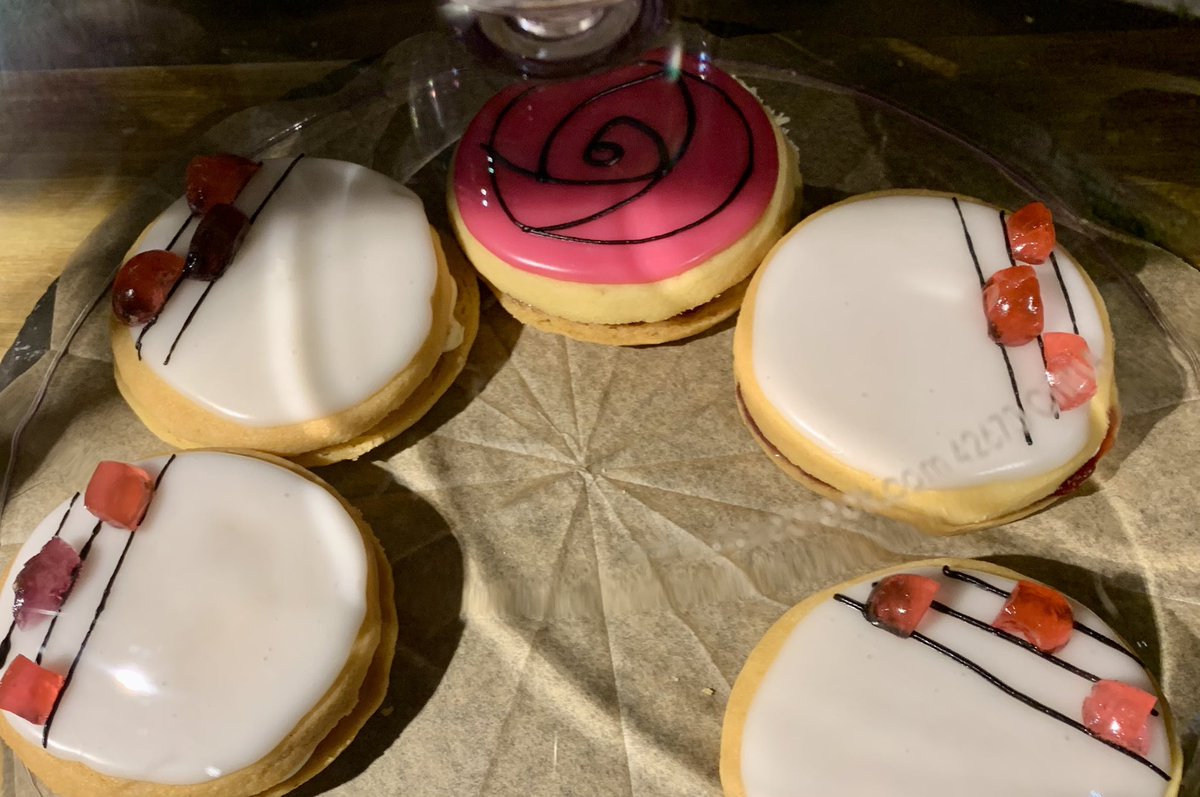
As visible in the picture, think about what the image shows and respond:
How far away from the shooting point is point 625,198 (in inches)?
64.4

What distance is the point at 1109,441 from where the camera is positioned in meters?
1.55

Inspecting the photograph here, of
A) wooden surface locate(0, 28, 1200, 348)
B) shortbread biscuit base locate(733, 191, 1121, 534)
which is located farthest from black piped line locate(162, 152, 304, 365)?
shortbread biscuit base locate(733, 191, 1121, 534)

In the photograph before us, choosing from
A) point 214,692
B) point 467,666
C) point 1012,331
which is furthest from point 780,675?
point 214,692

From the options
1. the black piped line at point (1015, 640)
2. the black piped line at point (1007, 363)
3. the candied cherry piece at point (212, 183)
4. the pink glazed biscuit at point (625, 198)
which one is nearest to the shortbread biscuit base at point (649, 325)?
the pink glazed biscuit at point (625, 198)

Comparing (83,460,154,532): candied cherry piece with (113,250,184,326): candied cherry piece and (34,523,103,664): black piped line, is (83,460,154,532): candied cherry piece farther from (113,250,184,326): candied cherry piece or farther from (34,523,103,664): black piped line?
(113,250,184,326): candied cherry piece

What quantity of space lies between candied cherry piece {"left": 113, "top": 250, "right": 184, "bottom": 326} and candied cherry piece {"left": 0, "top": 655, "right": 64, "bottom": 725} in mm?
552

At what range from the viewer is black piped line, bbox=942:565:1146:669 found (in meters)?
1.35

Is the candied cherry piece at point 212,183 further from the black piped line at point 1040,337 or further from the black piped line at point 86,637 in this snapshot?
the black piped line at point 1040,337

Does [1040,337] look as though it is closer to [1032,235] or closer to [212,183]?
[1032,235]

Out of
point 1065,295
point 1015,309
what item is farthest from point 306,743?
point 1065,295

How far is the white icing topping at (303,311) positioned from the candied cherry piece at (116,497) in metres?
0.17

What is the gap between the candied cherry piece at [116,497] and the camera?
1.42 meters

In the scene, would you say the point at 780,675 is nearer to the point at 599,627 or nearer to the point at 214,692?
the point at 599,627

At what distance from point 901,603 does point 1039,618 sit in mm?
181
